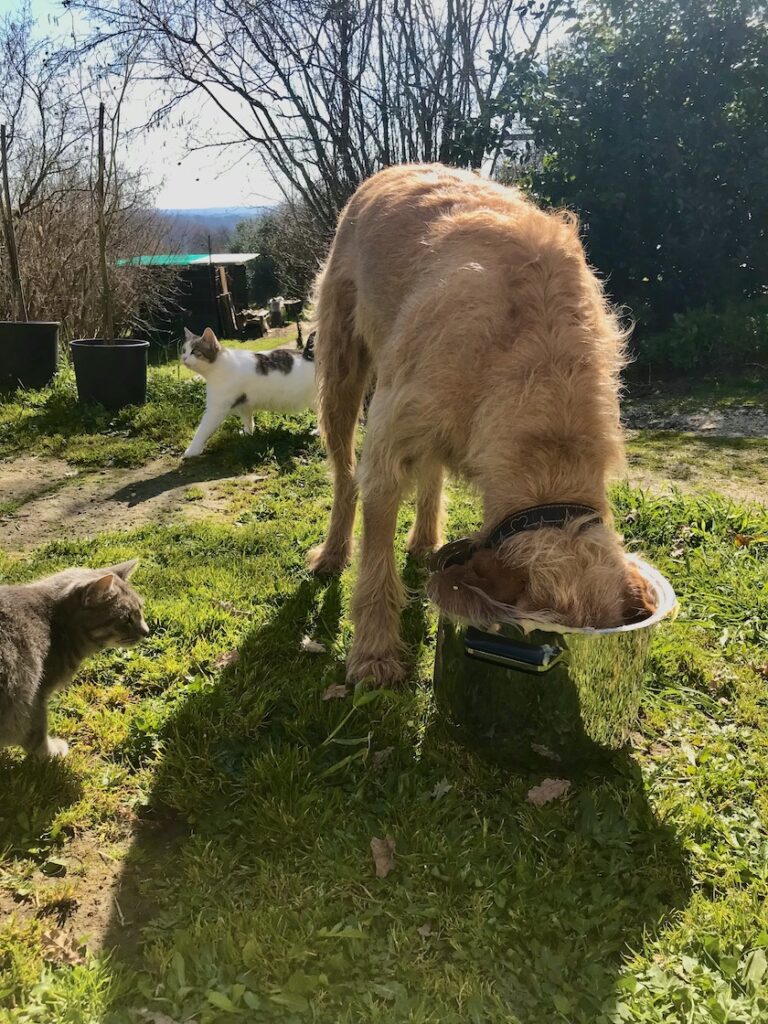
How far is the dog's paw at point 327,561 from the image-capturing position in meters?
4.15

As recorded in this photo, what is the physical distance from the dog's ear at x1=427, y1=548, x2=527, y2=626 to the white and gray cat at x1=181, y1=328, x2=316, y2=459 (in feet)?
15.6

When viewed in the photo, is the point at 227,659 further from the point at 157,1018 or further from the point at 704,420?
the point at 704,420

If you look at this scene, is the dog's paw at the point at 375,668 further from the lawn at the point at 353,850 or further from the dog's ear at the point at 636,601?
the dog's ear at the point at 636,601

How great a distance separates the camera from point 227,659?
3217 mm

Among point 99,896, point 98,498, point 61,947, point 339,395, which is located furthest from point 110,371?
point 61,947

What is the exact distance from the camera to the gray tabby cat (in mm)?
2312

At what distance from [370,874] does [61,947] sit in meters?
0.87

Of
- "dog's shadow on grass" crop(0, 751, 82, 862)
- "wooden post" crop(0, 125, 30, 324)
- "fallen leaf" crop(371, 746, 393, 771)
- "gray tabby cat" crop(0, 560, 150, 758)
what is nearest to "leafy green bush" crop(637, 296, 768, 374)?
"wooden post" crop(0, 125, 30, 324)

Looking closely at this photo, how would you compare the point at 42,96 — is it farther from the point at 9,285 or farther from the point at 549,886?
the point at 549,886

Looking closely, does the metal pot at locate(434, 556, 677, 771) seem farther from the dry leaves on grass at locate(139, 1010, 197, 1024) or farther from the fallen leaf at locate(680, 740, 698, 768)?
the dry leaves on grass at locate(139, 1010, 197, 1024)

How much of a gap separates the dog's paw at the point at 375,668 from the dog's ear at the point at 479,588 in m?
0.88

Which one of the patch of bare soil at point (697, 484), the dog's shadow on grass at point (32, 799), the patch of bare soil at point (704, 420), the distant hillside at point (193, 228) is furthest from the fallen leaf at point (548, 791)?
the distant hillside at point (193, 228)

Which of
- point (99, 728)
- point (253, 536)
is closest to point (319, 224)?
point (253, 536)

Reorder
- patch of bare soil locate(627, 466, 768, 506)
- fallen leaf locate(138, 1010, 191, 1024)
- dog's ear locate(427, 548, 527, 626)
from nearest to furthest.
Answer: fallen leaf locate(138, 1010, 191, 1024) < dog's ear locate(427, 548, 527, 626) < patch of bare soil locate(627, 466, 768, 506)
